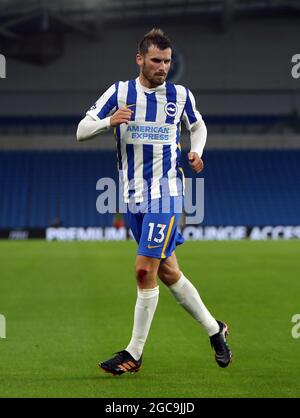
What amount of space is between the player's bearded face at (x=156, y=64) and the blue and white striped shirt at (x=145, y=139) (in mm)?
139

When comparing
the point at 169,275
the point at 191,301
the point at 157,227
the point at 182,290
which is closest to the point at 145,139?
the point at 157,227

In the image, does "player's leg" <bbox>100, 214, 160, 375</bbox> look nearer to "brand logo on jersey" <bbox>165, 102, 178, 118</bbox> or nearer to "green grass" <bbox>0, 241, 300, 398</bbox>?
"green grass" <bbox>0, 241, 300, 398</bbox>

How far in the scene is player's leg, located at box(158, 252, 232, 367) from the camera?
21.3 feet

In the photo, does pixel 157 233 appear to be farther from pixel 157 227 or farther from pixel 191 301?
pixel 191 301

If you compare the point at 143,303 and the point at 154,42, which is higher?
the point at 154,42

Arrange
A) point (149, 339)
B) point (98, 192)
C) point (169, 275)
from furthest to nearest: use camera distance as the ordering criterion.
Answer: point (98, 192) < point (149, 339) < point (169, 275)

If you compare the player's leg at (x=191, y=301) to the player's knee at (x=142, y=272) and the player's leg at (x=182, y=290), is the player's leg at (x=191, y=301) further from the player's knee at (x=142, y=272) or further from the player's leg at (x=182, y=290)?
the player's knee at (x=142, y=272)

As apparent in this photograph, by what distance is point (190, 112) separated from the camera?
6.70 m

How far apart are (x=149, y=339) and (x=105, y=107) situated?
2675mm

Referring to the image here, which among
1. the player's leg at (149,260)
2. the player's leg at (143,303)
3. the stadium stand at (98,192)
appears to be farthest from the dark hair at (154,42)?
the stadium stand at (98,192)

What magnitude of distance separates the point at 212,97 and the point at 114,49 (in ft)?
17.6

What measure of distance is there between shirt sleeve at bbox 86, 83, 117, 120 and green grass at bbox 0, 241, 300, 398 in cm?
197

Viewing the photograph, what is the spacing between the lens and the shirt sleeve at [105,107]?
6.36 meters

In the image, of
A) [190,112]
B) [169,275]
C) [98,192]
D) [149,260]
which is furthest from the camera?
[98,192]
